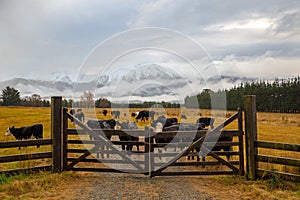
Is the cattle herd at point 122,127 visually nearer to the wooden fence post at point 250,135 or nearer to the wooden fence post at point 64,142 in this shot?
the wooden fence post at point 64,142

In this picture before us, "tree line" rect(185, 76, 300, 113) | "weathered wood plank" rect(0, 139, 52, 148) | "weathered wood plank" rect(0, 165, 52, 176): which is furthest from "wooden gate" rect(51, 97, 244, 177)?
"tree line" rect(185, 76, 300, 113)

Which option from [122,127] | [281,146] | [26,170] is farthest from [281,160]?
[122,127]

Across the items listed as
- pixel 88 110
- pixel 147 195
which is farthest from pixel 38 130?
pixel 147 195

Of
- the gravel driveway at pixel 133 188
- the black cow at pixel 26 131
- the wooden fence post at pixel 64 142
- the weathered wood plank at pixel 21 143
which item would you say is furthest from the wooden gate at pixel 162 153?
the black cow at pixel 26 131

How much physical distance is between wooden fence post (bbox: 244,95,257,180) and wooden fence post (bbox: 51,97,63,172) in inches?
211

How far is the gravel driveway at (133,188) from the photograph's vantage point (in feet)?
23.0

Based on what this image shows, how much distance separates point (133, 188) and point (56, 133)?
298cm

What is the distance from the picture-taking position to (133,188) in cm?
768

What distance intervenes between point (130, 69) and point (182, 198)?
6475 mm

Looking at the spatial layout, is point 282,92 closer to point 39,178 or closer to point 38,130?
point 38,130

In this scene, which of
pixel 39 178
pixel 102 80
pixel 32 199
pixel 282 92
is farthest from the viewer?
pixel 282 92

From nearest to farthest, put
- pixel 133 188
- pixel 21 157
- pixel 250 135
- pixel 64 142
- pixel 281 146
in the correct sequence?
pixel 281 146
pixel 133 188
pixel 250 135
pixel 21 157
pixel 64 142

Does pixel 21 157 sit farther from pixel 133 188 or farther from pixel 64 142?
pixel 133 188

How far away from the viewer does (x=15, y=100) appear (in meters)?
47.9
